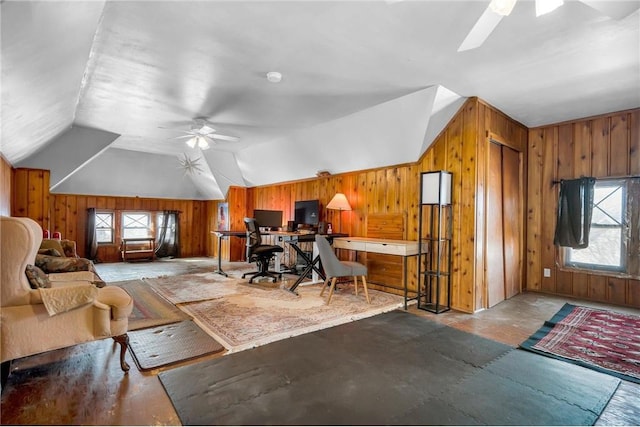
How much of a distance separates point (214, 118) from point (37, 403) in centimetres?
377

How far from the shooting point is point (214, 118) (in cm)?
457

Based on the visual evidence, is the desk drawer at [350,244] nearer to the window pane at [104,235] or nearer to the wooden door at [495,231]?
the wooden door at [495,231]

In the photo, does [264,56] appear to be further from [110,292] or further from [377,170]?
[377,170]

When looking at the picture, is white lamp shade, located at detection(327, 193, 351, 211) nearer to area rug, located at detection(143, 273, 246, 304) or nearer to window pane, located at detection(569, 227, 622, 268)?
area rug, located at detection(143, 273, 246, 304)

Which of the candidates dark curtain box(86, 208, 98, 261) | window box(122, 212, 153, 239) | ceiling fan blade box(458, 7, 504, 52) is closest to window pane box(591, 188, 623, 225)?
ceiling fan blade box(458, 7, 504, 52)

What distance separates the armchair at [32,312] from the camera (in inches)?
68.2

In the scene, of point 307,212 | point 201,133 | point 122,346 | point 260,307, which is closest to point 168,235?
point 307,212

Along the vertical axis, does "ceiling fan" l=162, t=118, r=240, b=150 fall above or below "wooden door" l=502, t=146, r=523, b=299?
above

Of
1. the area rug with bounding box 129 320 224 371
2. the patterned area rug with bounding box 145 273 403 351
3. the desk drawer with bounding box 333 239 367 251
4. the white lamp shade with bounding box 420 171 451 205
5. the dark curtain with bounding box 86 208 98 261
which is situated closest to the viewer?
the area rug with bounding box 129 320 224 371

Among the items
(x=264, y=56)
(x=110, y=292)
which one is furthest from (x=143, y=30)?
(x=110, y=292)

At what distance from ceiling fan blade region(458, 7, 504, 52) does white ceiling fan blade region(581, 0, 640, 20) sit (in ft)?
1.88

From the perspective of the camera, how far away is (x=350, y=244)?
14.7 feet

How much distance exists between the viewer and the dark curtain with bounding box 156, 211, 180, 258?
28.1 ft

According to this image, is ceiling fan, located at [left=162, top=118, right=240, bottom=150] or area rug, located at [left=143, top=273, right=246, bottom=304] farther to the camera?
ceiling fan, located at [left=162, top=118, right=240, bottom=150]
